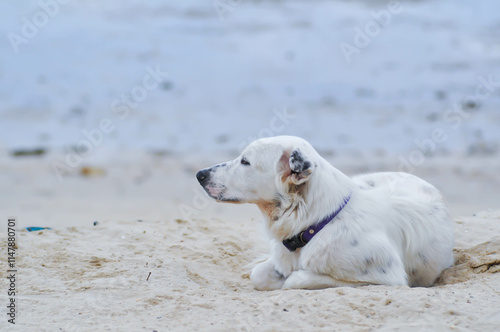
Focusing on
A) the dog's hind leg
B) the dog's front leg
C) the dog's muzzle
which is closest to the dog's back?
the dog's hind leg

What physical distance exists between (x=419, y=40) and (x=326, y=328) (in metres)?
15.2

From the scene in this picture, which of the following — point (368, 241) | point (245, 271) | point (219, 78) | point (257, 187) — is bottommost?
point (245, 271)

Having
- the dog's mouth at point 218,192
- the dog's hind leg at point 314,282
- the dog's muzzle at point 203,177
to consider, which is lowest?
the dog's hind leg at point 314,282

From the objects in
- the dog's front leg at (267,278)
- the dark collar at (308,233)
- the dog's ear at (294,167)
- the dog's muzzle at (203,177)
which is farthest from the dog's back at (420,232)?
the dog's muzzle at (203,177)

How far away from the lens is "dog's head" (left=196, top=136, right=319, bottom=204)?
454 centimetres

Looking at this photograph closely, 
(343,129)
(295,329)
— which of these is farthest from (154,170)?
(295,329)

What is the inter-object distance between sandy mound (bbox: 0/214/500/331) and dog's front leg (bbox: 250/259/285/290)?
0.11 meters

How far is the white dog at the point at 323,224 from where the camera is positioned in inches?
172

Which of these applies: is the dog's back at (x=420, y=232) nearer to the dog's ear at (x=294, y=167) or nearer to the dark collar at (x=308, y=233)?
the dark collar at (x=308, y=233)

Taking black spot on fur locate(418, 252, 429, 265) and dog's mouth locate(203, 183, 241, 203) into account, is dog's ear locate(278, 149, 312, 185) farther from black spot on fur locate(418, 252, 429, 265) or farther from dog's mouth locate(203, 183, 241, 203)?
black spot on fur locate(418, 252, 429, 265)

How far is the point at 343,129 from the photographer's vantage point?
1347 cm

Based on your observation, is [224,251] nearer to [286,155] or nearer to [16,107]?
[286,155]

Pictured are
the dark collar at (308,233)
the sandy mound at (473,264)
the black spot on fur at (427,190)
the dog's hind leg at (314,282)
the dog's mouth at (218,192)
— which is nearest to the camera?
the dog's hind leg at (314,282)

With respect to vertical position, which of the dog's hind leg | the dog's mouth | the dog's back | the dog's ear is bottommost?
the dog's hind leg
